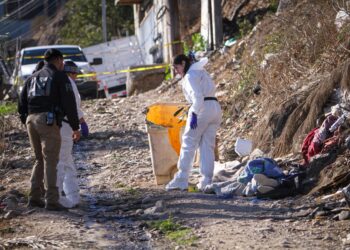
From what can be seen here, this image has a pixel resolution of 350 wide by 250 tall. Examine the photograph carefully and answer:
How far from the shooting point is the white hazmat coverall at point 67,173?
379 inches

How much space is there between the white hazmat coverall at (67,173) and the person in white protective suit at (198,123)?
132 centimetres

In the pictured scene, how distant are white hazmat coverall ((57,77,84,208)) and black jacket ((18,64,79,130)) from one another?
0.24 meters

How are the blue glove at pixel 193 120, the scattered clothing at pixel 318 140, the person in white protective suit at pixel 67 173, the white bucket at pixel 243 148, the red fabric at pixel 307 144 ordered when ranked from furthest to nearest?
the white bucket at pixel 243 148 < the red fabric at pixel 307 144 < the scattered clothing at pixel 318 140 < the blue glove at pixel 193 120 < the person in white protective suit at pixel 67 173

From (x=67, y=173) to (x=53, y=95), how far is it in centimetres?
95

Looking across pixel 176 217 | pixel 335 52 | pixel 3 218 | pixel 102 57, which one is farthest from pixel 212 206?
pixel 102 57

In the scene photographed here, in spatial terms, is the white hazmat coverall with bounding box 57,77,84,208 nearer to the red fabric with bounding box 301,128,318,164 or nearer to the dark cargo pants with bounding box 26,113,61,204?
the dark cargo pants with bounding box 26,113,61,204

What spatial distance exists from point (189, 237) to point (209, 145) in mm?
2632

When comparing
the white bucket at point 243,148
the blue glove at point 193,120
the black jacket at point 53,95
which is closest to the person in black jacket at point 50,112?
the black jacket at point 53,95

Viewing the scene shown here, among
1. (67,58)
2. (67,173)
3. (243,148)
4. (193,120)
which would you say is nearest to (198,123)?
(193,120)

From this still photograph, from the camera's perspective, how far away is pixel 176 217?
29.3 ft

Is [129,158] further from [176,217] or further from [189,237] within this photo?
[189,237]

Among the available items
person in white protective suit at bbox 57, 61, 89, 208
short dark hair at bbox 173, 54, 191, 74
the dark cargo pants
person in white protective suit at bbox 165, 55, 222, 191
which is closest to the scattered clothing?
person in white protective suit at bbox 165, 55, 222, 191

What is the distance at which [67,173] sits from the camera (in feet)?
32.2

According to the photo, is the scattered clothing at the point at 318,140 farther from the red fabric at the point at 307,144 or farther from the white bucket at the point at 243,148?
the white bucket at the point at 243,148
